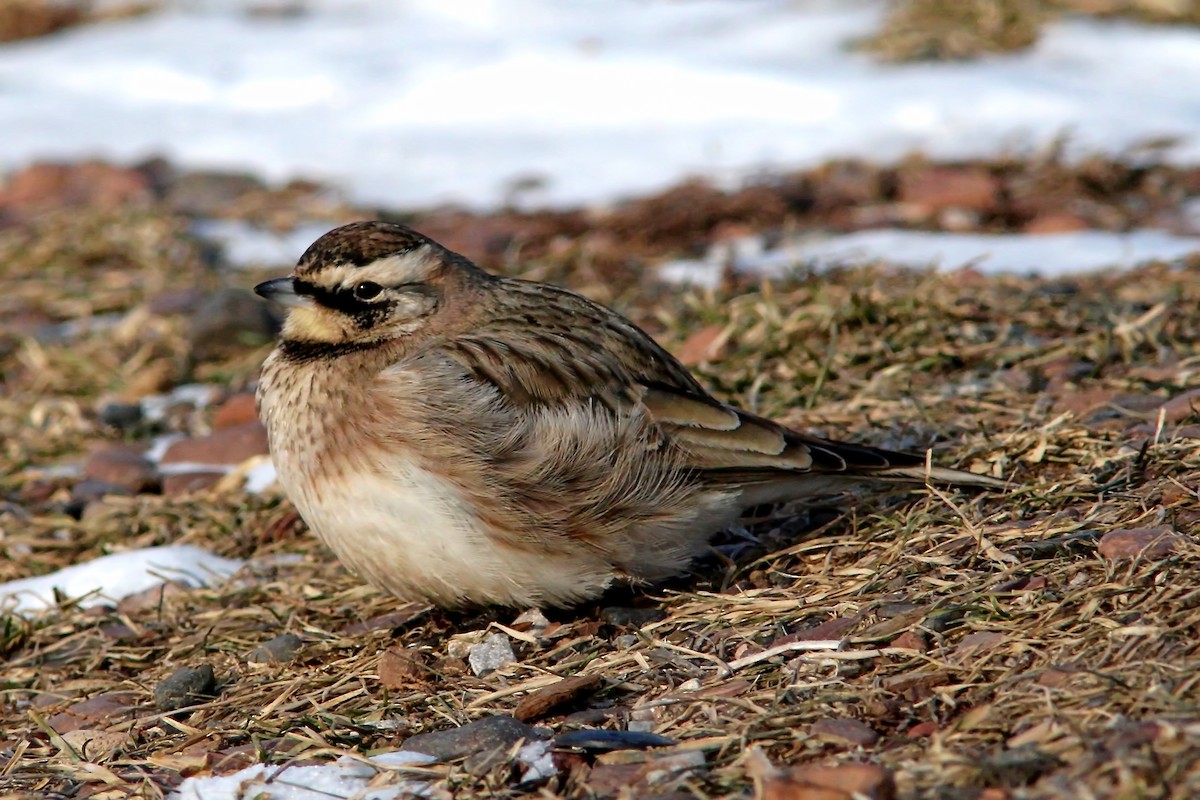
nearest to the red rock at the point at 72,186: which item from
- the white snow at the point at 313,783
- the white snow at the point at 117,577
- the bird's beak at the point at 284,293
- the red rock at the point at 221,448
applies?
the red rock at the point at 221,448

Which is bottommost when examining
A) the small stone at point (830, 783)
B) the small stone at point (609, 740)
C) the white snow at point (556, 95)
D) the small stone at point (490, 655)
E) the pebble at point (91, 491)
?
the pebble at point (91, 491)

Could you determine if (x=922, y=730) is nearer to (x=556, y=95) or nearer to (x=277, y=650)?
(x=277, y=650)

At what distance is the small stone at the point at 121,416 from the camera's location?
747 centimetres

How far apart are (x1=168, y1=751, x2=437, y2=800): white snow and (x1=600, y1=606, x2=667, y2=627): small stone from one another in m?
1.04

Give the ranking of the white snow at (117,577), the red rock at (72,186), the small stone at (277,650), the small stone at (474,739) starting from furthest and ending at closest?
the red rock at (72,186), the white snow at (117,577), the small stone at (277,650), the small stone at (474,739)

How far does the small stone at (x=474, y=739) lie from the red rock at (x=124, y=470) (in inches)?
119

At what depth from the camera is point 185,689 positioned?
483 cm

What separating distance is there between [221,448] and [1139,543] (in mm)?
4110

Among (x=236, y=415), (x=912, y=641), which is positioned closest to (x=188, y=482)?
(x=236, y=415)

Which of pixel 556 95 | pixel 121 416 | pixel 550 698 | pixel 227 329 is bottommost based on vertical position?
pixel 121 416

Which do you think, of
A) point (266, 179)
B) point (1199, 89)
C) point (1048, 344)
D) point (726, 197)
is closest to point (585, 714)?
point (1048, 344)

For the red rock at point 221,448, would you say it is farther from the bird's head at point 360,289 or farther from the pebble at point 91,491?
the bird's head at point 360,289

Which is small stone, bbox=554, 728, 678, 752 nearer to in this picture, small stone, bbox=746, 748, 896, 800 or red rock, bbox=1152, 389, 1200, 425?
small stone, bbox=746, 748, 896, 800

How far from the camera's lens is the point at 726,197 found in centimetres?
940
